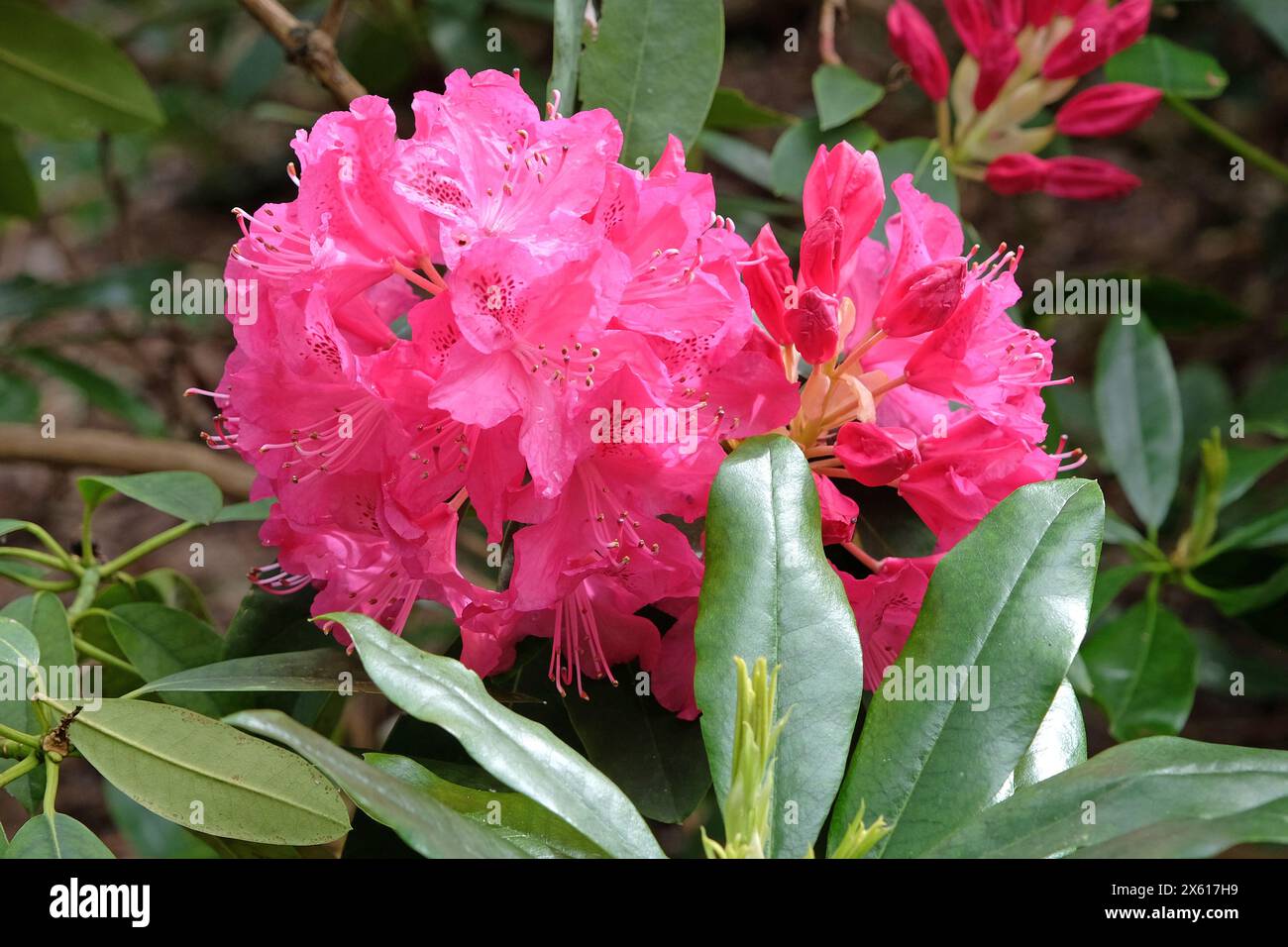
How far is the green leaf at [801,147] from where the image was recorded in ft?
4.31

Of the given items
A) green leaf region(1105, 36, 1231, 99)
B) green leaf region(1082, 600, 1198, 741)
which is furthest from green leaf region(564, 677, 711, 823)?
green leaf region(1105, 36, 1231, 99)

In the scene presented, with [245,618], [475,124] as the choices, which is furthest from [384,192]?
[245,618]

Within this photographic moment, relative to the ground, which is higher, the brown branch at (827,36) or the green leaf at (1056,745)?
the brown branch at (827,36)

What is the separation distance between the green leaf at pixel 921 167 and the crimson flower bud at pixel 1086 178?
0.11m

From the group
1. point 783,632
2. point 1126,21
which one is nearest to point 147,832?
point 783,632

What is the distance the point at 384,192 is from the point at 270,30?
573mm

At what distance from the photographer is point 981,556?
2.64 ft

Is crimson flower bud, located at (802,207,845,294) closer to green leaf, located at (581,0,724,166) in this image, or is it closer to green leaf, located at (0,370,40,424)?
green leaf, located at (581,0,724,166)

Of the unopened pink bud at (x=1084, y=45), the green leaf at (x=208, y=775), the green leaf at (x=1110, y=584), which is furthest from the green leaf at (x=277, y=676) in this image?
the unopened pink bud at (x=1084, y=45)

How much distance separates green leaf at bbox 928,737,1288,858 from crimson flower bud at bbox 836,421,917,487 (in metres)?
0.22

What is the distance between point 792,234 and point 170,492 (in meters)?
0.94

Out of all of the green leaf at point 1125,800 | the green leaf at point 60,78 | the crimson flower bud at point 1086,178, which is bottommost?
the green leaf at point 1125,800

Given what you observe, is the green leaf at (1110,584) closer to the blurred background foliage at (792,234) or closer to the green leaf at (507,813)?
the blurred background foliage at (792,234)
